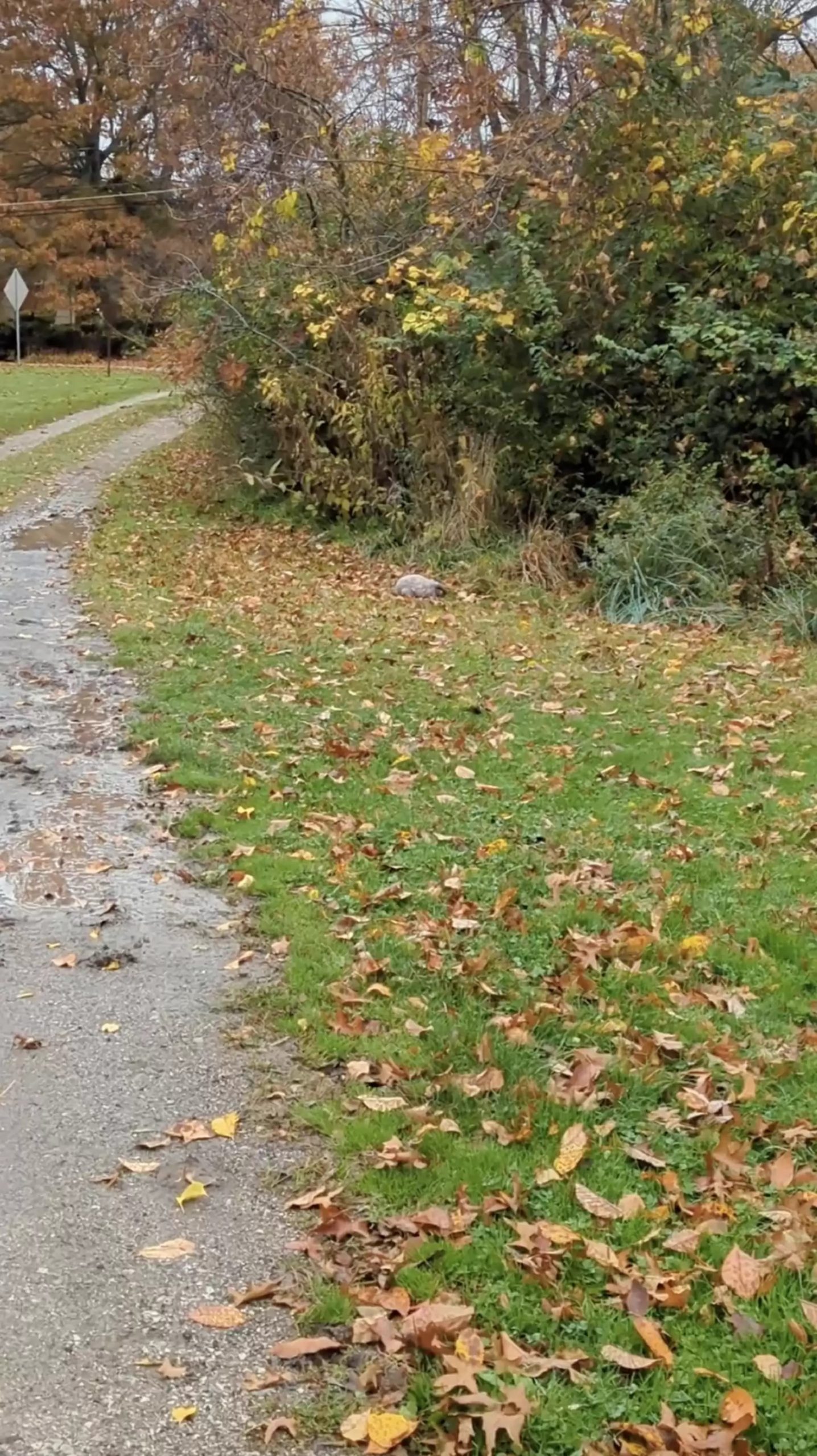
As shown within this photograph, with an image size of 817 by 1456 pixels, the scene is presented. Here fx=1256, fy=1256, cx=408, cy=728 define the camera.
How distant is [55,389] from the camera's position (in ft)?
105

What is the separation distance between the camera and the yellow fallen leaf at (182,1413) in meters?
2.53

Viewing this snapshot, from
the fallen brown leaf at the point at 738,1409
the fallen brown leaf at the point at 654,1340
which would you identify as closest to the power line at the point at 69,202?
the fallen brown leaf at the point at 654,1340

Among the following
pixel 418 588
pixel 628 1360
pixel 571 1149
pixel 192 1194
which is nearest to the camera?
pixel 628 1360

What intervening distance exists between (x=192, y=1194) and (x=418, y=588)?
8337 millimetres

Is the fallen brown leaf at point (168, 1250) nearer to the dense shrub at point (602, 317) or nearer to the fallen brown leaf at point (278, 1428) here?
the fallen brown leaf at point (278, 1428)

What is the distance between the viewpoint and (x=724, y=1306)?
276 centimetres

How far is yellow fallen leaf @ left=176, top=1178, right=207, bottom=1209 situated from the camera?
3197 mm

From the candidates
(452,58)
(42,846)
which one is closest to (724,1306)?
(42,846)

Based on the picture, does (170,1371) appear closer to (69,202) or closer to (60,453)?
(60,453)

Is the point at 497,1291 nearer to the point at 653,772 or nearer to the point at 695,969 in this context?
the point at 695,969

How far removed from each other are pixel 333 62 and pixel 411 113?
3.94ft

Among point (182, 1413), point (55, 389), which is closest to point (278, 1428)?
point (182, 1413)

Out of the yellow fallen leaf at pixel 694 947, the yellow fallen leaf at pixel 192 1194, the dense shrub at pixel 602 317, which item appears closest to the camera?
the yellow fallen leaf at pixel 192 1194

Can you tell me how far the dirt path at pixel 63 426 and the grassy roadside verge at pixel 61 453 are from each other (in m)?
0.18
